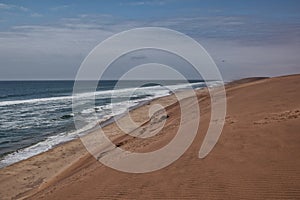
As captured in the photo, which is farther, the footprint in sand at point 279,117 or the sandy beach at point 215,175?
the footprint in sand at point 279,117

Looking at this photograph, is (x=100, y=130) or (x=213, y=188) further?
(x=100, y=130)

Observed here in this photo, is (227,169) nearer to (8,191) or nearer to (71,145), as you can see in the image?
(8,191)

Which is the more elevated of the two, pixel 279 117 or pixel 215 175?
pixel 279 117

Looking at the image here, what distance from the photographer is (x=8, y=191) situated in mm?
12203

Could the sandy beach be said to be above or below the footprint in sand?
below

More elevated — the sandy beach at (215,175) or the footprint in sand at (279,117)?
the footprint in sand at (279,117)

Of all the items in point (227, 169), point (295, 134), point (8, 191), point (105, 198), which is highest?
point (295, 134)

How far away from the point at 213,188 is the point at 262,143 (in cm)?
334

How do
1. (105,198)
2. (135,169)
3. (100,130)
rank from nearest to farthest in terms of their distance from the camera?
1. (105,198)
2. (135,169)
3. (100,130)

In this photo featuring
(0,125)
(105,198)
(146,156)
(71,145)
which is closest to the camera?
(105,198)

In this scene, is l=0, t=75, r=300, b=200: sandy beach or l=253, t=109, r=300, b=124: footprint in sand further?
l=253, t=109, r=300, b=124: footprint in sand

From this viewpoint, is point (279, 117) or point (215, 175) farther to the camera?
point (279, 117)

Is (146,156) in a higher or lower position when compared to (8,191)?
higher

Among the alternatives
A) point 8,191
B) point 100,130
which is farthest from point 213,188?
point 100,130
